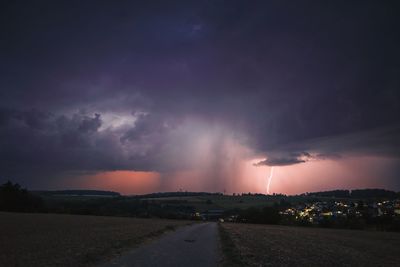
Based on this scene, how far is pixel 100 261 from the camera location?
24.9 meters

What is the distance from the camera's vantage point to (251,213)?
172500mm

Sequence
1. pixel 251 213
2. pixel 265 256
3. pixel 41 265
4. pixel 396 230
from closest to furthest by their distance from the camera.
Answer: pixel 41 265
pixel 265 256
pixel 396 230
pixel 251 213

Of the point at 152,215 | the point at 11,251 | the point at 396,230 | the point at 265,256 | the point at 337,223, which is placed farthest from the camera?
the point at 152,215

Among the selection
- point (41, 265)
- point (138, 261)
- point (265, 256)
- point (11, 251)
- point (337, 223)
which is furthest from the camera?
point (337, 223)

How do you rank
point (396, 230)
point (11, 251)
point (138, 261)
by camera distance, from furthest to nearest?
point (396, 230)
point (11, 251)
point (138, 261)

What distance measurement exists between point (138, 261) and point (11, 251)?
1140cm

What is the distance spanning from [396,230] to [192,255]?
360ft

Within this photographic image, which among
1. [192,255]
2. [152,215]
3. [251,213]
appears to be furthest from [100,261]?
[152,215]

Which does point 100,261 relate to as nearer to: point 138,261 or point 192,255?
point 138,261

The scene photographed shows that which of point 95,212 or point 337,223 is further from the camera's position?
point 95,212

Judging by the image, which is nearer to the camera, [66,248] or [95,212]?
[66,248]

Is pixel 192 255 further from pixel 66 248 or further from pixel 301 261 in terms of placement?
pixel 66 248

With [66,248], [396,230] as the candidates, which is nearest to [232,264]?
[66,248]

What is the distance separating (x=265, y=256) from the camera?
3084 cm
